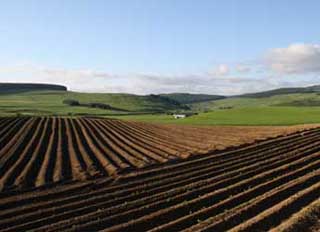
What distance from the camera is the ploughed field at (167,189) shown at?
13.9m

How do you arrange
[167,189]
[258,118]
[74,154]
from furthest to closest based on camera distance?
1. [258,118]
2. [74,154]
3. [167,189]

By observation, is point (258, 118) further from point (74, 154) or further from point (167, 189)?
point (167, 189)

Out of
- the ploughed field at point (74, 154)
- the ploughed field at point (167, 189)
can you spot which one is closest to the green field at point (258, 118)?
the ploughed field at point (74, 154)

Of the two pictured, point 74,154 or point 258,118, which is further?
point 258,118

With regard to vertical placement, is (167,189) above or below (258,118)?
above

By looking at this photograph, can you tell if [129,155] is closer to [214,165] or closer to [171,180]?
[214,165]

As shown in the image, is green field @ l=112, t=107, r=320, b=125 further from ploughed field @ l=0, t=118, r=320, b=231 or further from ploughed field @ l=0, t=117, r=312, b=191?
ploughed field @ l=0, t=118, r=320, b=231

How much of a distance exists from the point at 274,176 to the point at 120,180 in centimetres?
643

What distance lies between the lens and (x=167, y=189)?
1833 cm

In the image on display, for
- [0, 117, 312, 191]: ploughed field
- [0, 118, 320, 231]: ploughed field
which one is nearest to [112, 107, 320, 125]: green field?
[0, 117, 312, 191]: ploughed field

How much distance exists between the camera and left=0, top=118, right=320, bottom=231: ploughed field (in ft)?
45.7

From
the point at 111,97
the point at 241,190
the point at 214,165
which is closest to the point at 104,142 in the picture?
the point at 214,165

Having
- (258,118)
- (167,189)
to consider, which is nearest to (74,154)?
(167,189)

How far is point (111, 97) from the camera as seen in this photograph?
195 meters
